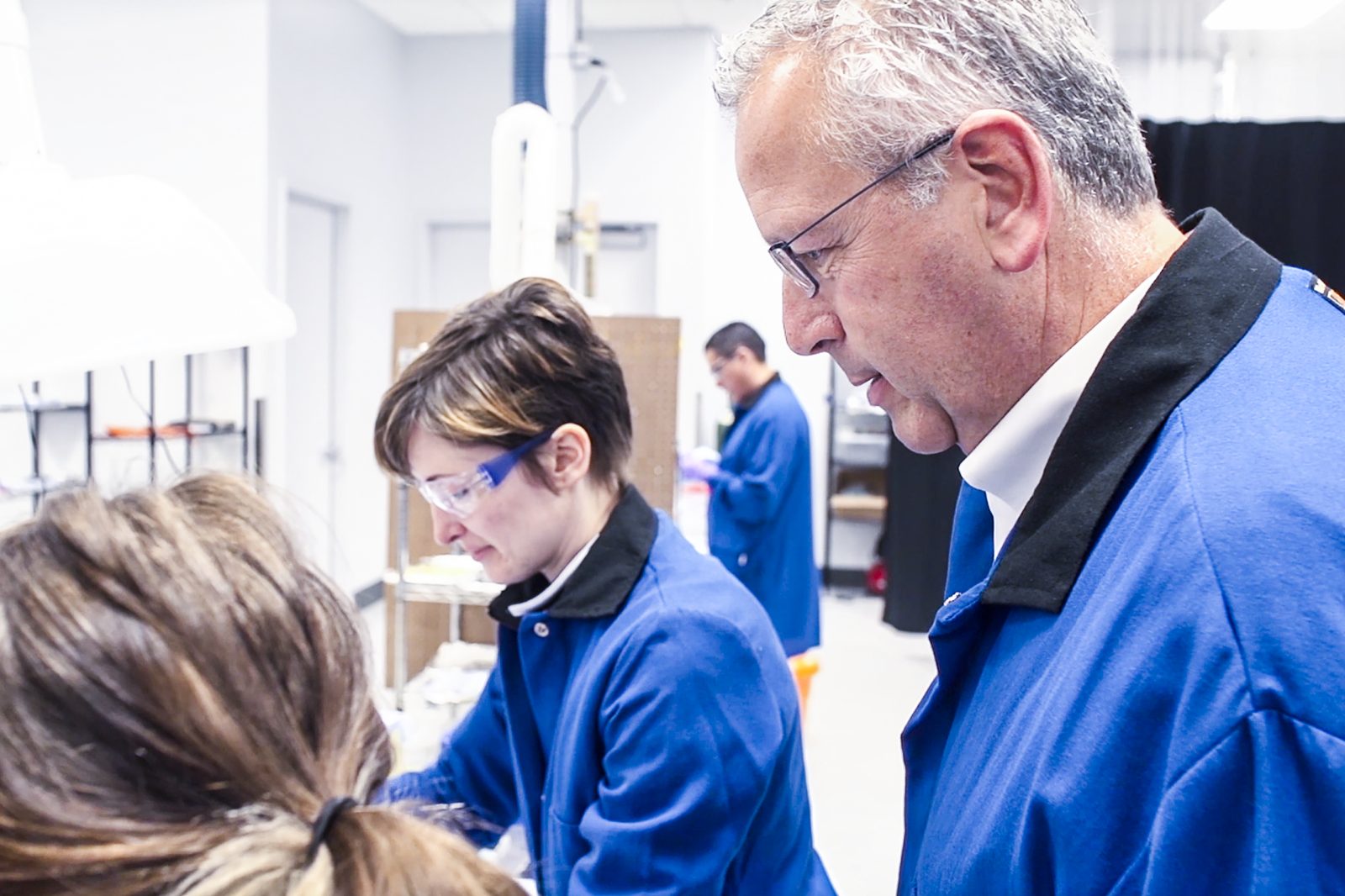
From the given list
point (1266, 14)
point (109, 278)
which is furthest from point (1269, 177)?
point (109, 278)

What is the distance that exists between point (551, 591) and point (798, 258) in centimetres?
53

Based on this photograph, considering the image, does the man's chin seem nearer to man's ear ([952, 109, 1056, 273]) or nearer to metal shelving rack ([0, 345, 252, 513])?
man's ear ([952, 109, 1056, 273])

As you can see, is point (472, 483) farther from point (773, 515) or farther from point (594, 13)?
point (594, 13)

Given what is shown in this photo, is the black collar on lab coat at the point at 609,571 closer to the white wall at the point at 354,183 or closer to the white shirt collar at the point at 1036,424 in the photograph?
the white shirt collar at the point at 1036,424

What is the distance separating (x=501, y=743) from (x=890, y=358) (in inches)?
30.3

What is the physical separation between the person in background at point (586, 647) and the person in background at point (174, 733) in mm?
472

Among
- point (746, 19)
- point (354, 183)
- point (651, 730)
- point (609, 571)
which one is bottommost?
point (651, 730)

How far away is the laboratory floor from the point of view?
3.09m

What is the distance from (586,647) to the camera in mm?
1121

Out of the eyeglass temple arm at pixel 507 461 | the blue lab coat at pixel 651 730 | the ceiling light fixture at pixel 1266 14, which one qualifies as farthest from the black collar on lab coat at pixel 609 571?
the ceiling light fixture at pixel 1266 14

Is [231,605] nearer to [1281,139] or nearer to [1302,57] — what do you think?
[1281,139]

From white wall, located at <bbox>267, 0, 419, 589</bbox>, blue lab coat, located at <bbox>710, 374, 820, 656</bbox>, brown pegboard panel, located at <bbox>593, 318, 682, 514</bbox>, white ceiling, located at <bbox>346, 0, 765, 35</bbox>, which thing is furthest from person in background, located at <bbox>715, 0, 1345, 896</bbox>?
white ceiling, located at <bbox>346, 0, 765, 35</bbox>

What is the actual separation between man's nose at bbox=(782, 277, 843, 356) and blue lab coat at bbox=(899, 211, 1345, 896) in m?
0.20

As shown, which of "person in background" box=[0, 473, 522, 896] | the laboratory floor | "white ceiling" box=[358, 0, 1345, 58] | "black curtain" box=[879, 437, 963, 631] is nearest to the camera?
"person in background" box=[0, 473, 522, 896]
